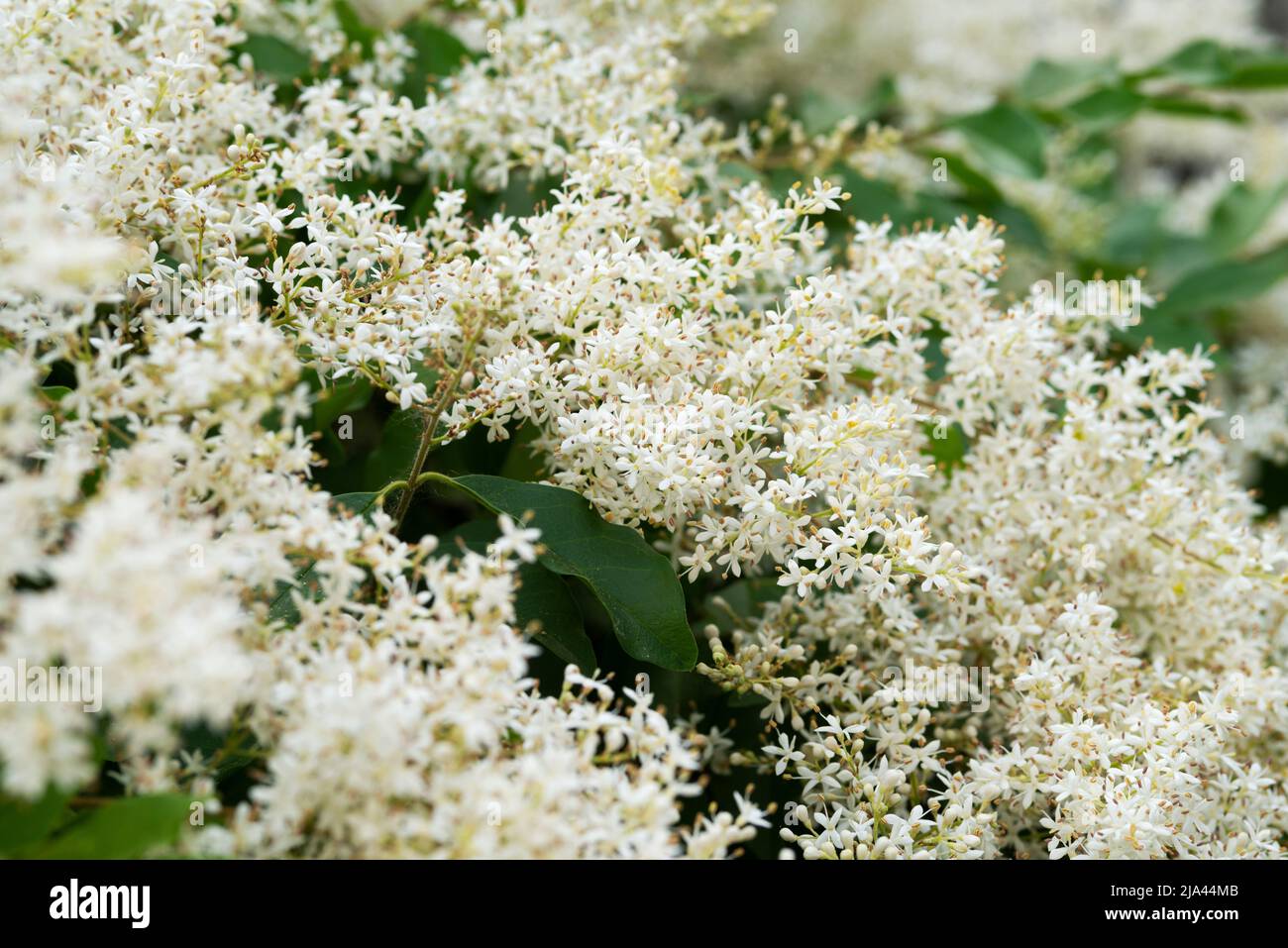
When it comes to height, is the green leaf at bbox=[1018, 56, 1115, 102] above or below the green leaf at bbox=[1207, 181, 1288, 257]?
above

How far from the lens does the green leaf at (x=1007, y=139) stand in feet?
7.04

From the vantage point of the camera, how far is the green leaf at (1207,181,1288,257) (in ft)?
8.40

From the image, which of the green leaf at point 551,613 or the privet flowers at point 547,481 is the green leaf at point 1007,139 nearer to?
the privet flowers at point 547,481

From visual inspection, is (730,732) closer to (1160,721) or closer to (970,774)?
(970,774)

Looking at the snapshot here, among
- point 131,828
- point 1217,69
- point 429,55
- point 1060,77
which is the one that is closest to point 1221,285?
point 1217,69

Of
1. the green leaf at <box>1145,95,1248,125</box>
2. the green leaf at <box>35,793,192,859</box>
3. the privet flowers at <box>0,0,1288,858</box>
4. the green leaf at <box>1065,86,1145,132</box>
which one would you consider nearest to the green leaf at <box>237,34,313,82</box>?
the privet flowers at <box>0,0,1288,858</box>

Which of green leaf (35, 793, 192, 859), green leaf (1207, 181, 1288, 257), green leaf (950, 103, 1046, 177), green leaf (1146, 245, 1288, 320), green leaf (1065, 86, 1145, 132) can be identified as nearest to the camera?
green leaf (35, 793, 192, 859)

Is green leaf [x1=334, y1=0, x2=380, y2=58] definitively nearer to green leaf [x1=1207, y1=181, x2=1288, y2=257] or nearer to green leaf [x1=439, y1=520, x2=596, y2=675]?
green leaf [x1=439, y1=520, x2=596, y2=675]

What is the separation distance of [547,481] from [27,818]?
0.67m

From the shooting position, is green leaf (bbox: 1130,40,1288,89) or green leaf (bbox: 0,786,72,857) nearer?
green leaf (bbox: 0,786,72,857)

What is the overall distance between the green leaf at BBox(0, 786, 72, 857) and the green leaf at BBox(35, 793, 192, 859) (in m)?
0.03

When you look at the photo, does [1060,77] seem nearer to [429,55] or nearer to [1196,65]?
[1196,65]

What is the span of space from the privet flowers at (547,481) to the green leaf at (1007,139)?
497mm

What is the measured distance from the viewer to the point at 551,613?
49.9 inches
